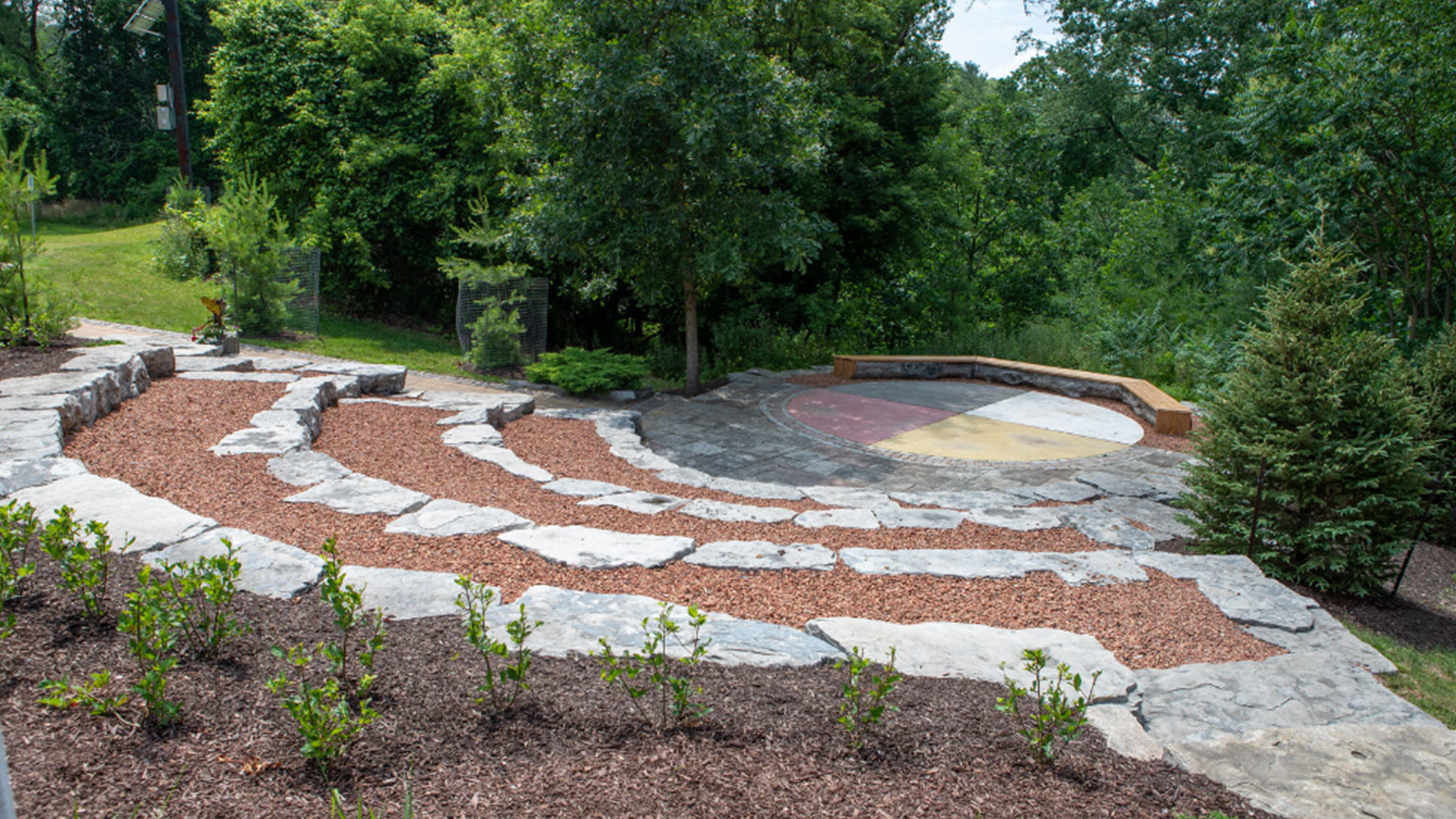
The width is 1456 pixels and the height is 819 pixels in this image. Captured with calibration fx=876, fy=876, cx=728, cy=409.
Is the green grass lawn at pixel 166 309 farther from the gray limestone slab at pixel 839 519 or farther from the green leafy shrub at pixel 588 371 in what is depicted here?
the gray limestone slab at pixel 839 519

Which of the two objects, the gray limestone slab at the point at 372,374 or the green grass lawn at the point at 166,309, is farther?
the green grass lawn at the point at 166,309

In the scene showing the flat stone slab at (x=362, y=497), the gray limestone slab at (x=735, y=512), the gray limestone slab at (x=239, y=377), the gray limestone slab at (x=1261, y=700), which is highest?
the gray limestone slab at (x=1261, y=700)

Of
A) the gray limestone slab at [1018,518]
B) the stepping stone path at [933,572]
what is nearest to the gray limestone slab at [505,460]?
the stepping stone path at [933,572]

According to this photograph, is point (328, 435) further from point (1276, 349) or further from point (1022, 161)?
point (1022, 161)

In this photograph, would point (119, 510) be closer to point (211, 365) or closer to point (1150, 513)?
point (211, 365)

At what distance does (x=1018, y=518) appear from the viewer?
5504 millimetres

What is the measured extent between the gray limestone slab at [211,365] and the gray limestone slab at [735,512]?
18.0 feet

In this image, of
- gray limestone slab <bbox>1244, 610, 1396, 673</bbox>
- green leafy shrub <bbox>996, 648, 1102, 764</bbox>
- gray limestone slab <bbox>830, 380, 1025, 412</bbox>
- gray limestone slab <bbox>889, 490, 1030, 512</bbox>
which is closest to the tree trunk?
gray limestone slab <bbox>830, 380, 1025, 412</bbox>

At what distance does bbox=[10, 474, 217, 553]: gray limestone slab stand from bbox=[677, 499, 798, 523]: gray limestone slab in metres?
2.57

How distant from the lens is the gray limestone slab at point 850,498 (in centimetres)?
573

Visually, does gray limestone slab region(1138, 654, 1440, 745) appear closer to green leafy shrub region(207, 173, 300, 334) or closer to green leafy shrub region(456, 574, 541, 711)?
green leafy shrub region(456, 574, 541, 711)

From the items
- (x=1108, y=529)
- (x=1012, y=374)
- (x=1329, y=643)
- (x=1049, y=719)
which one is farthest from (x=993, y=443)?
(x=1049, y=719)

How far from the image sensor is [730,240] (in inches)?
373

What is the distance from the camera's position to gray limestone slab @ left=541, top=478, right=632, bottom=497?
567 cm
